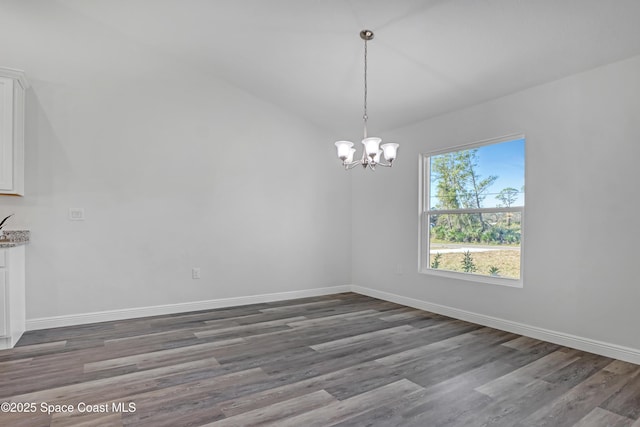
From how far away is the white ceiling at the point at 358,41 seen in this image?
109 inches

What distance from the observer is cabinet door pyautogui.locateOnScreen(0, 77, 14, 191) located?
10.8 feet

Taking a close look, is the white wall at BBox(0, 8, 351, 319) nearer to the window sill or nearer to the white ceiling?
the white ceiling

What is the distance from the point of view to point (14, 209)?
361cm

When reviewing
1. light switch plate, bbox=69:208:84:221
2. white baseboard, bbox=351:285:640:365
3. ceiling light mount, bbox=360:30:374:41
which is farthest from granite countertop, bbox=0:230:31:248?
white baseboard, bbox=351:285:640:365

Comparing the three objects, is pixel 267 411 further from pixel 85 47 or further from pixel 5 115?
pixel 85 47

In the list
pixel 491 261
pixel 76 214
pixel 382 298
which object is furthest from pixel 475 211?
pixel 76 214

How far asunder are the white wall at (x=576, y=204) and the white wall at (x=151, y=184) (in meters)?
2.26

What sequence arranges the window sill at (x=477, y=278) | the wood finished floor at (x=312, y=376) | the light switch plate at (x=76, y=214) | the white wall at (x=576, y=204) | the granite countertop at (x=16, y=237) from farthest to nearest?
1. the light switch plate at (x=76, y=214)
2. the window sill at (x=477, y=278)
3. the granite countertop at (x=16, y=237)
4. the white wall at (x=576, y=204)
5. the wood finished floor at (x=312, y=376)

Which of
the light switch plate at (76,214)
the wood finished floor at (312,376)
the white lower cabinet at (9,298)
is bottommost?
the wood finished floor at (312,376)

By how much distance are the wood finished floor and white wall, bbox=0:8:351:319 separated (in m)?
0.66

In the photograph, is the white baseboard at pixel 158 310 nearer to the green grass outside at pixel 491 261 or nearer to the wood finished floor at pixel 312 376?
the wood finished floor at pixel 312 376

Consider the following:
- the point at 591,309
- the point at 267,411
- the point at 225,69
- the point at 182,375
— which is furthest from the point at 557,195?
the point at 225,69

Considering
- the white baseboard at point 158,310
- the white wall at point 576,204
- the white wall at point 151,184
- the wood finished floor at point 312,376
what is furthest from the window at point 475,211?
A: the white baseboard at point 158,310

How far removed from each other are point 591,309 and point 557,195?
1.00 m
